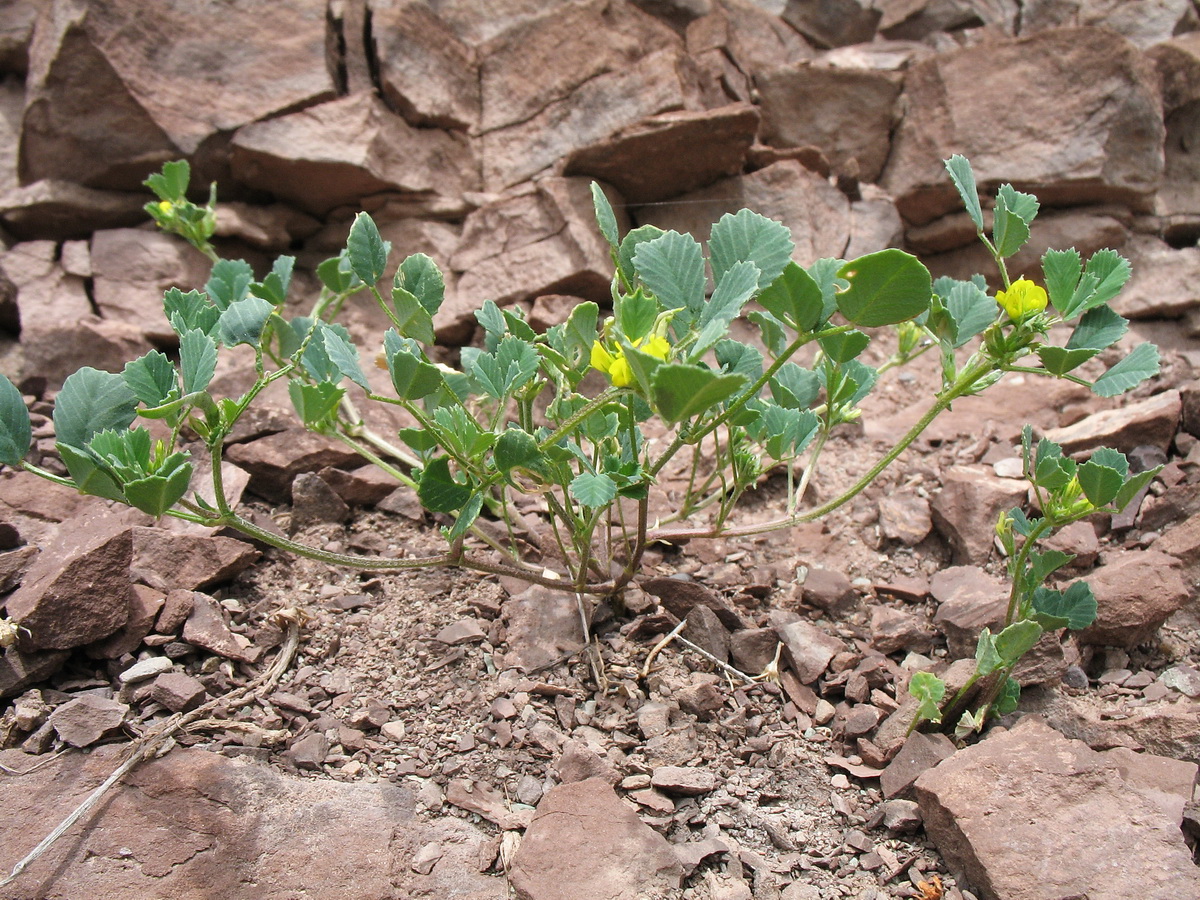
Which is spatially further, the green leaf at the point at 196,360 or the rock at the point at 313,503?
the rock at the point at 313,503

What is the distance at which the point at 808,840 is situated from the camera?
1430 millimetres

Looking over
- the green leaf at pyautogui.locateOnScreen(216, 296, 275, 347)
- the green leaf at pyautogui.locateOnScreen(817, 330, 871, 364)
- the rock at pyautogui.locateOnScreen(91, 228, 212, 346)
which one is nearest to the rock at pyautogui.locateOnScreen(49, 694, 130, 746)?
the green leaf at pyautogui.locateOnScreen(216, 296, 275, 347)

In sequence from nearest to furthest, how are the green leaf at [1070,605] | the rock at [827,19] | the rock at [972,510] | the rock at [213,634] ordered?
1. the green leaf at [1070,605]
2. the rock at [213,634]
3. the rock at [972,510]
4. the rock at [827,19]

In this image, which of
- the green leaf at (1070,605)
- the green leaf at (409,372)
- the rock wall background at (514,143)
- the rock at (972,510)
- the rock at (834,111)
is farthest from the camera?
the rock at (834,111)

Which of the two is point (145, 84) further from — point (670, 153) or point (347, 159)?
point (670, 153)

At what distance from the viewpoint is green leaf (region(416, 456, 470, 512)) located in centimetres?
136

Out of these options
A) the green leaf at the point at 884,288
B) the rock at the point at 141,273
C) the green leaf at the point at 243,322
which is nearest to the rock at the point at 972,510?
the green leaf at the point at 884,288

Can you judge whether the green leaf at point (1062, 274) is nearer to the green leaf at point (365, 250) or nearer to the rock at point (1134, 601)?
the rock at point (1134, 601)

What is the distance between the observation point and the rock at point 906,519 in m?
2.17

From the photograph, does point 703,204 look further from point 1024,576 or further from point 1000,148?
point 1024,576

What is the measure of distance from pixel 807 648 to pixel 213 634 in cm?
119

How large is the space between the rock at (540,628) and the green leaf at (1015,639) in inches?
31.3

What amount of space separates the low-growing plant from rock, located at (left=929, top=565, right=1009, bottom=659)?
0.31 feet

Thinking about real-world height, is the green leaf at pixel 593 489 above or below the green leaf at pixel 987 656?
above
